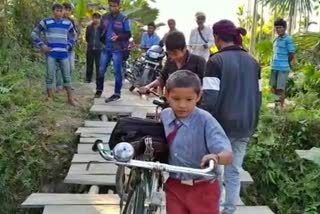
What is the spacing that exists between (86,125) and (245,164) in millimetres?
2168

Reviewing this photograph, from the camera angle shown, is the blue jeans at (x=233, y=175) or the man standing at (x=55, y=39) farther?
the man standing at (x=55, y=39)

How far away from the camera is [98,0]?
52.5 ft

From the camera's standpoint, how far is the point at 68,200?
487 cm

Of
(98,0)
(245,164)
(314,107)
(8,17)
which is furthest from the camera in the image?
(98,0)

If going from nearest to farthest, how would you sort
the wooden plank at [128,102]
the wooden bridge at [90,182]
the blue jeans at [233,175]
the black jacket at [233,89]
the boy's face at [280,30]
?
1. the black jacket at [233,89]
2. the blue jeans at [233,175]
3. the wooden bridge at [90,182]
4. the boy's face at [280,30]
5. the wooden plank at [128,102]

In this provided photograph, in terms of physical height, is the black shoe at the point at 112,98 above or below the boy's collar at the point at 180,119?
below

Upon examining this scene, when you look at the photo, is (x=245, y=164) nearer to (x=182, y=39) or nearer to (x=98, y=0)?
(x=182, y=39)

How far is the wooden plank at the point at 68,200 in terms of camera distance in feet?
15.6

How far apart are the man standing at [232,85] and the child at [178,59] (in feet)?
1.08

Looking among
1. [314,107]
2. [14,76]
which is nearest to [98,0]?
[14,76]

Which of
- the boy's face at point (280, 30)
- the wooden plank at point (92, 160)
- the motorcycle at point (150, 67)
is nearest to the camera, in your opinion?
the wooden plank at point (92, 160)

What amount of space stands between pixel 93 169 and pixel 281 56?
13.0 ft

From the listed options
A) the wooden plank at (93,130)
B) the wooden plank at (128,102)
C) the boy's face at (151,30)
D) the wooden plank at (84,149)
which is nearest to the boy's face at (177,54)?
the wooden plank at (84,149)

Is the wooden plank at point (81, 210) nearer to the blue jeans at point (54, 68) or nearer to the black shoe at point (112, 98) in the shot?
the blue jeans at point (54, 68)
